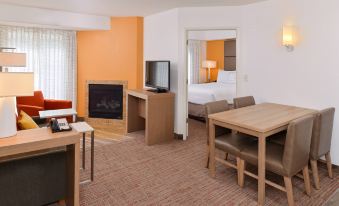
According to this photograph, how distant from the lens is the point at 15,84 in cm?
178

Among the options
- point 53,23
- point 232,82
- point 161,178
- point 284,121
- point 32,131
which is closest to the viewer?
point 32,131

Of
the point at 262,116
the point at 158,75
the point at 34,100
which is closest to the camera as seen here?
the point at 262,116

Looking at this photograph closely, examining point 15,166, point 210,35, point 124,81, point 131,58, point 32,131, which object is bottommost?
point 15,166

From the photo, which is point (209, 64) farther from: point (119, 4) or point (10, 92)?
point (10, 92)

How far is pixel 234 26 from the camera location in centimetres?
411

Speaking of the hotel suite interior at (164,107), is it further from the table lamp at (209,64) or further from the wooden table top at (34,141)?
the table lamp at (209,64)

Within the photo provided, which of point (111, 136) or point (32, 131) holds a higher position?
point (32, 131)

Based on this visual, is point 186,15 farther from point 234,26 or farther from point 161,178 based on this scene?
point 161,178

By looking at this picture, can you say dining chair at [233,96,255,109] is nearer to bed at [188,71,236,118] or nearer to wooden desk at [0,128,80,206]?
bed at [188,71,236,118]

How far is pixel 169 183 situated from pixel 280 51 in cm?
249

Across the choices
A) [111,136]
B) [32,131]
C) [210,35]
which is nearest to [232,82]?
[210,35]

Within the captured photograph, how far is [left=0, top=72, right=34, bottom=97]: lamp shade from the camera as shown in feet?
5.65

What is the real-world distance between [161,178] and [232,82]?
196 inches

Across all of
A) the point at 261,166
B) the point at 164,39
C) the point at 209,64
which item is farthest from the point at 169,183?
the point at 209,64
